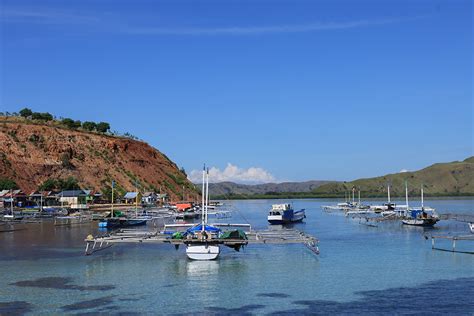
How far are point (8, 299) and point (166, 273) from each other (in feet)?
37.8

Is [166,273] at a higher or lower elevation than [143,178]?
lower

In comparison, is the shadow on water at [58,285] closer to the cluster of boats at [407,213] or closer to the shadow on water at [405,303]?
the shadow on water at [405,303]

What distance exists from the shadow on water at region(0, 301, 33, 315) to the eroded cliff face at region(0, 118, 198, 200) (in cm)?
9816

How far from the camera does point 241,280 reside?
37.1 meters

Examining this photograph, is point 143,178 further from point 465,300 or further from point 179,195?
point 465,300

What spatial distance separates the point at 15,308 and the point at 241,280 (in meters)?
13.8

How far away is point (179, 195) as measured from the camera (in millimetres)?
173750

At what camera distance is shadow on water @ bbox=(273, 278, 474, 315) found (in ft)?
93.8

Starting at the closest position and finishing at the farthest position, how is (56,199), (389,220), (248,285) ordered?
(248,285), (389,220), (56,199)

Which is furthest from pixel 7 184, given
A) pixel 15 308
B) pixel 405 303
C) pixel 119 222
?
pixel 405 303

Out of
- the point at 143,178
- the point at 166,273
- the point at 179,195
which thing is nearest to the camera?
the point at 166,273

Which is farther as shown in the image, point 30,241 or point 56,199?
point 56,199

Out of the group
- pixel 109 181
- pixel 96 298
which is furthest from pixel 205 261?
pixel 109 181

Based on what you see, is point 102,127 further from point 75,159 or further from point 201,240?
point 201,240
